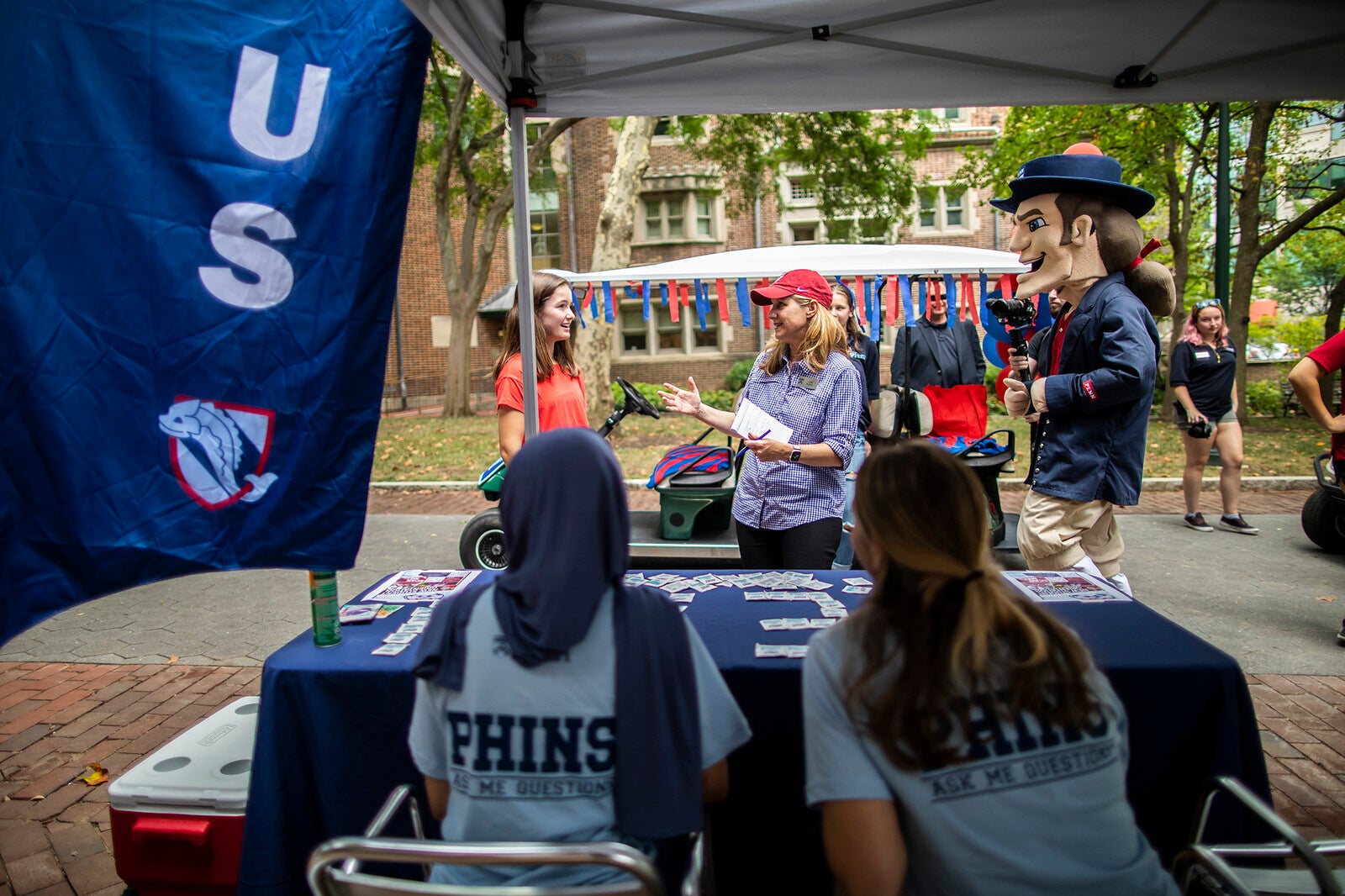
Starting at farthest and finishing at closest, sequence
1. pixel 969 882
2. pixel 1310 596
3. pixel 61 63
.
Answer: pixel 1310 596 < pixel 61 63 < pixel 969 882

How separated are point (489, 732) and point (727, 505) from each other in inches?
193

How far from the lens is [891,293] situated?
931 centimetres

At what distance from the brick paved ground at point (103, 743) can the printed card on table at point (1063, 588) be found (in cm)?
114

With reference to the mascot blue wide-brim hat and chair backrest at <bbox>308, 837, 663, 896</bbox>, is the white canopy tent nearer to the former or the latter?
the mascot blue wide-brim hat

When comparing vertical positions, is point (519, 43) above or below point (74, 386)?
above

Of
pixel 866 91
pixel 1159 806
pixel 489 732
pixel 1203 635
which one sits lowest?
pixel 1203 635

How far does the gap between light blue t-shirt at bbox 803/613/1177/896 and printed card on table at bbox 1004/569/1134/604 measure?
120 cm

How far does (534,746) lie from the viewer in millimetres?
1533

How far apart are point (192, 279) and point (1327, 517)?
785cm

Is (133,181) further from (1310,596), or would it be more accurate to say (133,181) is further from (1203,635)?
(1310,596)

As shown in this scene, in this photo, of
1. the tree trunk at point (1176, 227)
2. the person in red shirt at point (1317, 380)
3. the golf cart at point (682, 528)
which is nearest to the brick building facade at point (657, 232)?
the tree trunk at point (1176, 227)

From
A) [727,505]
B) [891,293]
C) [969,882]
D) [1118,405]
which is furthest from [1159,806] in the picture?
[891,293]

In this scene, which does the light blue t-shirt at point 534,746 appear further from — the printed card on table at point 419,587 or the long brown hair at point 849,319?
the long brown hair at point 849,319

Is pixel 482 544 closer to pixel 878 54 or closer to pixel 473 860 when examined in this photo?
pixel 878 54
